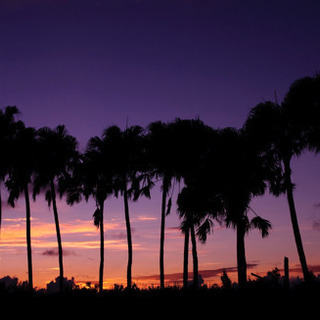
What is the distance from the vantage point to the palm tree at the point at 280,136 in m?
30.7

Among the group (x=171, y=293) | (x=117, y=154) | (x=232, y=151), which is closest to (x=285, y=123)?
(x=232, y=151)

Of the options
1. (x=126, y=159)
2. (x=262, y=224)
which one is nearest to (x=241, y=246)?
(x=262, y=224)

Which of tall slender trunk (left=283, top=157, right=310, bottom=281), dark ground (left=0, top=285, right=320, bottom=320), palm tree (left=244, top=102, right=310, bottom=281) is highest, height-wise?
palm tree (left=244, top=102, right=310, bottom=281)

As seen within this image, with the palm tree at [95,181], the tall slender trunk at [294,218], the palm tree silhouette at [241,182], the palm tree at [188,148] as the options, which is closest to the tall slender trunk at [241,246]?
the palm tree silhouette at [241,182]

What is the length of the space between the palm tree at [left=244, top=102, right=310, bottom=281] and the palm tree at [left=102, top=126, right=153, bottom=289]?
13.9 meters

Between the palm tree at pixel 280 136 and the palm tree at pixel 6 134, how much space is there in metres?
23.4

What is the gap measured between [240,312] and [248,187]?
2272cm

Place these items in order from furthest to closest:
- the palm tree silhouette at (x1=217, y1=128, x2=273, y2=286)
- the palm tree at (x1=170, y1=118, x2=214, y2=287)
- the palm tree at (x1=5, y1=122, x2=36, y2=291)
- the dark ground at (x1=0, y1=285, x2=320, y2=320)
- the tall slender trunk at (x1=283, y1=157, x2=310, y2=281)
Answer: the palm tree at (x1=5, y1=122, x2=36, y2=291) < the palm tree at (x1=170, y1=118, x2=214, y2=287) < the palm tree silhouette at (x1=217, y1=128, x2=273, y2=286) < the tall slender trunk at (x1=283, y1=157, x2=310, y2=281) < the dark ground at (x1=0, y1=285, x2=320, y2=320)

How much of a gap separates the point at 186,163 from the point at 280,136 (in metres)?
10.5

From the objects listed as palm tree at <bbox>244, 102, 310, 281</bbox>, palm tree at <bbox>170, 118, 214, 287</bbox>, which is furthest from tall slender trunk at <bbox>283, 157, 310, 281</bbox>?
palm tree at <bbox>170, 118, 214, 287</bbox>

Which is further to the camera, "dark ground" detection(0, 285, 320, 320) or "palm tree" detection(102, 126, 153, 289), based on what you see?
"palm tree" detection(102, 126, 153, 289)

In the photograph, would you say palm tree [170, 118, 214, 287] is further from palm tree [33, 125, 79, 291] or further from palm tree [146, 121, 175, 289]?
palm tree [33, 125, 79, 291]

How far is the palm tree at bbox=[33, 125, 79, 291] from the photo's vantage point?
45062 mm

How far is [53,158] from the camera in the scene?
45344 mm
